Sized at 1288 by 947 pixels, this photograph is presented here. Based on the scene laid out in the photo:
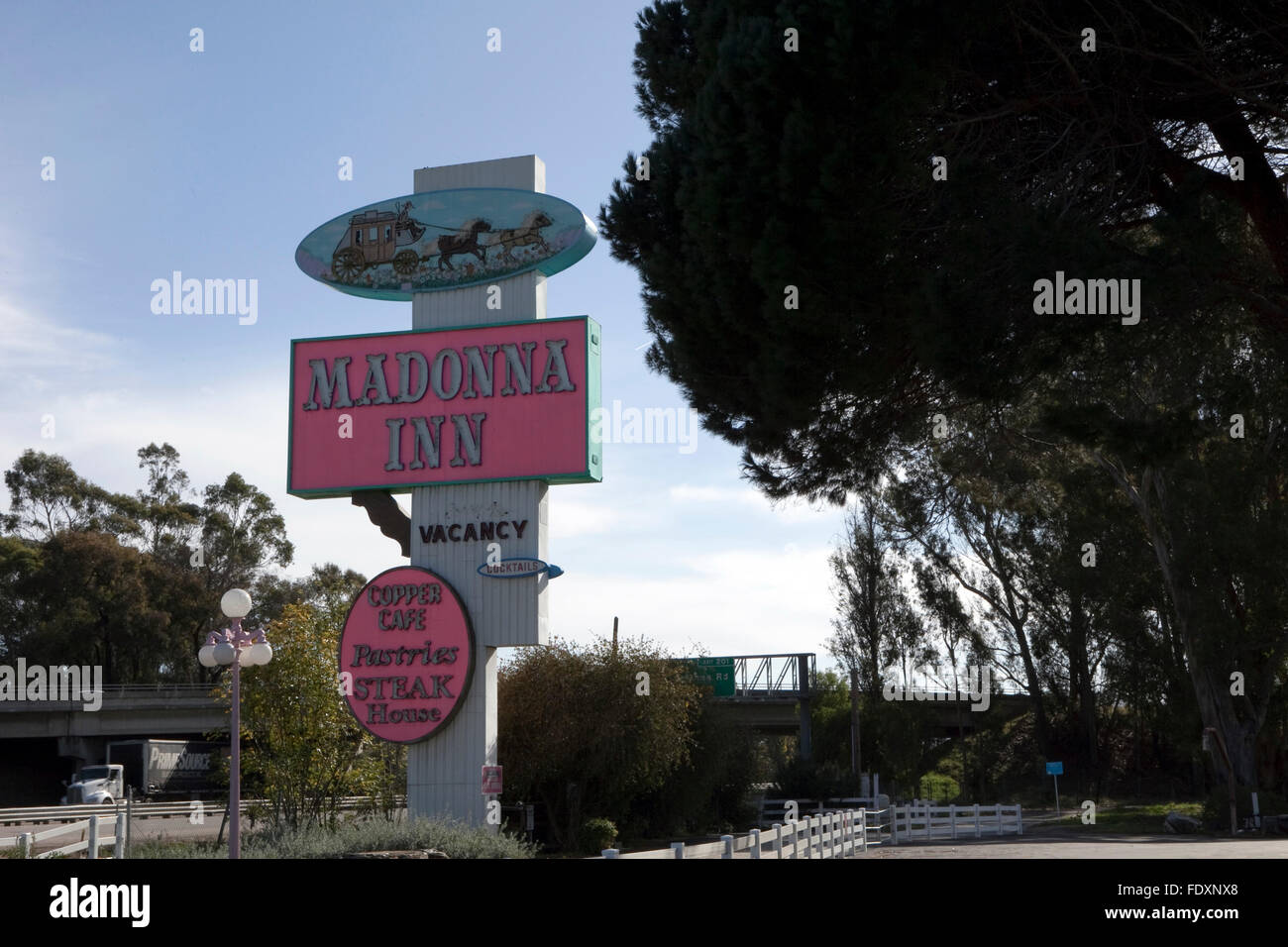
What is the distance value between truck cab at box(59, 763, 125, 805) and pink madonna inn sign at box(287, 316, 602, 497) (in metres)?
22.6

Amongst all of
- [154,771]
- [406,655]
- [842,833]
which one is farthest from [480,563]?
[154,771]

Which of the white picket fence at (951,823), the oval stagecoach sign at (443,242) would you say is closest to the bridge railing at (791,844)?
the white picket fence at (951,823)

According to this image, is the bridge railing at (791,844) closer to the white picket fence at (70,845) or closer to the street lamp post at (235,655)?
the street lamp post at (235,655)

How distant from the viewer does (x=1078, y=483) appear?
4016cm

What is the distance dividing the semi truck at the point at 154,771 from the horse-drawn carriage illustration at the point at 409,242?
87.0ft

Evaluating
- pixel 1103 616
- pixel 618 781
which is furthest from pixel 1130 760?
pixel 618 781

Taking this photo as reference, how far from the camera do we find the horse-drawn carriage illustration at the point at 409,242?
23.9 m

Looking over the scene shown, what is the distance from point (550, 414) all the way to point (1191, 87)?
13244mm

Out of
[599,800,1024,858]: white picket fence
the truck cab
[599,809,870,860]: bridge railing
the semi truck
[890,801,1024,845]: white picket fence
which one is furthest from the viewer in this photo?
the semi truck

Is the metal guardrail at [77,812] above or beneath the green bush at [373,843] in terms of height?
beneath

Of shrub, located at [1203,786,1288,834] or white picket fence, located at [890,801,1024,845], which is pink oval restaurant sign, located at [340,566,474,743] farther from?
shrub, located at [1203,786,1288,834]

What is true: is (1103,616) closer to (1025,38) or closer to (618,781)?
(618,781)

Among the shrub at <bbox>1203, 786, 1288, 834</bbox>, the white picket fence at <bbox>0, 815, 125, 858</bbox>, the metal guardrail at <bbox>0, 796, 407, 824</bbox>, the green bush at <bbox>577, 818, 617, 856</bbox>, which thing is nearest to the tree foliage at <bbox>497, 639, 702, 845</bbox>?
the green bush at <bbox>577, 818, 617, 856</bbox>

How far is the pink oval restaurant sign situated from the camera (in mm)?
22844
